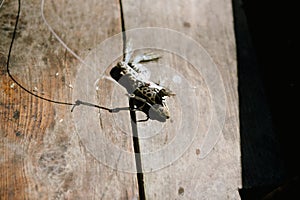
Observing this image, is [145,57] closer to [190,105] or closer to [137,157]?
[190,105]

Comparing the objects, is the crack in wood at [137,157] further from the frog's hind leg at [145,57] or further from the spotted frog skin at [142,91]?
the frog's hind leg at [145,57]

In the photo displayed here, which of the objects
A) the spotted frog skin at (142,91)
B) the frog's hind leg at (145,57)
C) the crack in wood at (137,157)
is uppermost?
the frog's hind leg at (145,57)

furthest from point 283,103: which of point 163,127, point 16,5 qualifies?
point 16,5

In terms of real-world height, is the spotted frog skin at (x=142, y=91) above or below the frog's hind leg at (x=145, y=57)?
below

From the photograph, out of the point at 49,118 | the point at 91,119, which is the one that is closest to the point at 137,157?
the point at 91,119

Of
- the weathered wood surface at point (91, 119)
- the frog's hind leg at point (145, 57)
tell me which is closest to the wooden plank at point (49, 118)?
Result: the weathered wood surface at point (91, 119)

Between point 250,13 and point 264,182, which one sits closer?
point 264,182

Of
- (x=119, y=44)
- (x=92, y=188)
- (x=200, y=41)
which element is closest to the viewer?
(x=92, y=188)

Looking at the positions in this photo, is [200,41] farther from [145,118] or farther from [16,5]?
[16,5]
